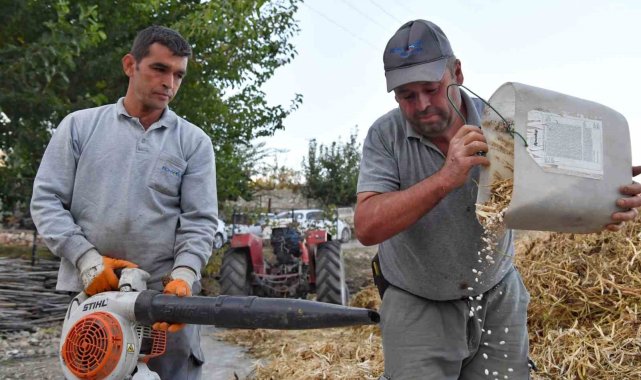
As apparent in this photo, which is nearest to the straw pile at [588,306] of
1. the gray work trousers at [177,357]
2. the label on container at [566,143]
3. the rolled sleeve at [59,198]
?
the label on container at [566,143]

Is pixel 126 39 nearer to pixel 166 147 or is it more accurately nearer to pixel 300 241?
pixel 300 241

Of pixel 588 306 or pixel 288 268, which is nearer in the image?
pixel 588 306

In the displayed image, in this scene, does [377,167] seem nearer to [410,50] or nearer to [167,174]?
[410,50]

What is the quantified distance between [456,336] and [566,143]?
74 cm

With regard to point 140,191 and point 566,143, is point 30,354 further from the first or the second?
point 566,143

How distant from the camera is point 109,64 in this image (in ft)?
21.3

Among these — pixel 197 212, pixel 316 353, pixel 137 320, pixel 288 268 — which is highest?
pixel 197 212

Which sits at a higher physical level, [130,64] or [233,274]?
[130,64]

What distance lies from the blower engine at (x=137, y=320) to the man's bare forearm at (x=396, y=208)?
282 millimetres

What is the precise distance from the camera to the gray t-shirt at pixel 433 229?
7.20 ft

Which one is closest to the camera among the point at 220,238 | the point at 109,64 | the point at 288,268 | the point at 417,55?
the point at 417,55

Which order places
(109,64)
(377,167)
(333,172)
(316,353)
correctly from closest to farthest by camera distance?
(377,167)
(316,353)
(109,64)
(333,172)

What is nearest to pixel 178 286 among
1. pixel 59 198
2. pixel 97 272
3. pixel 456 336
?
pixel 97 272

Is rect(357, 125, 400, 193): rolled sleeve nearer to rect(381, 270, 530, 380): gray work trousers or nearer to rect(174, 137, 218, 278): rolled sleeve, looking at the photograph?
Answer: rect(381, 270, 530, 380): gray work trousers
